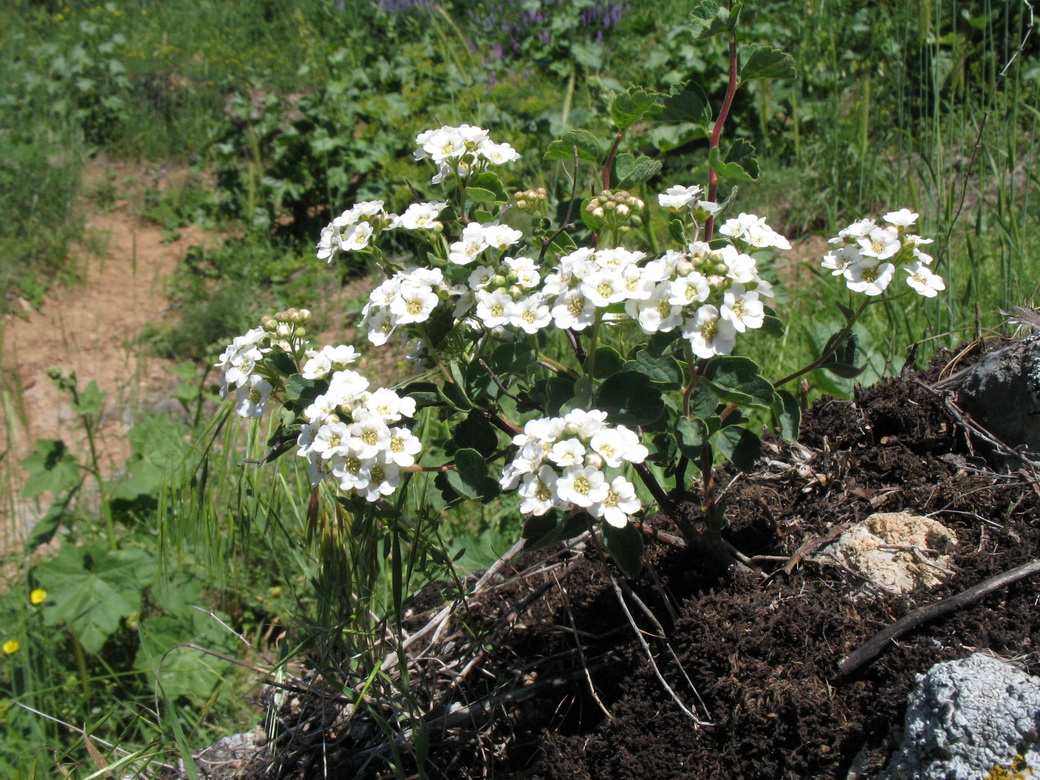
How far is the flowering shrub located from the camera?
1116 mm

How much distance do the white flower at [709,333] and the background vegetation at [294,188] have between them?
0.53m

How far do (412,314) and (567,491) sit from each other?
1.19 ft

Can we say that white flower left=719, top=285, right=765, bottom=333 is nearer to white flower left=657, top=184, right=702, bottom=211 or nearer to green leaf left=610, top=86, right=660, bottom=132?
white flower left=657, top=184, right=702, bottom=211

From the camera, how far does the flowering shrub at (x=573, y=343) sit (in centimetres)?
112

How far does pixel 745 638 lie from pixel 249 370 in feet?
2.97

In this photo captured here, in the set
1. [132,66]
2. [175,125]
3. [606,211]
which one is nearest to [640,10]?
[175,125]

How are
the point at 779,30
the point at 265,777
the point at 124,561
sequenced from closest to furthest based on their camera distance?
the point at 265,777 → the point at 124,561 → the point at 779,30

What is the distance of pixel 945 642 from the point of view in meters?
1.21

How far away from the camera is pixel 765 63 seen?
134 centimetres

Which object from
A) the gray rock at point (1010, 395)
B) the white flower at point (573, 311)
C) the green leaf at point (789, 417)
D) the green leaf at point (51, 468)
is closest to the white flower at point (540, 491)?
the white flower at point (573, 311)

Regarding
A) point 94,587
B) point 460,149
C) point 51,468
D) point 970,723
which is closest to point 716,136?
point 460,149

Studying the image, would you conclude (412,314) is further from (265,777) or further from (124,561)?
(124,561)

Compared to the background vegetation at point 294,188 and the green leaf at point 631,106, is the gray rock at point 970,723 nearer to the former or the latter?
the background vegetation at point 294,188

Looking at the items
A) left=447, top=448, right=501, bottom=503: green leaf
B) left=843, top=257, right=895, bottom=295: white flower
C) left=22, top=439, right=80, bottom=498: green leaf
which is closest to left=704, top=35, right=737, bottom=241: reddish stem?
left=843, top=257, right=895, bottom=295: white flower
